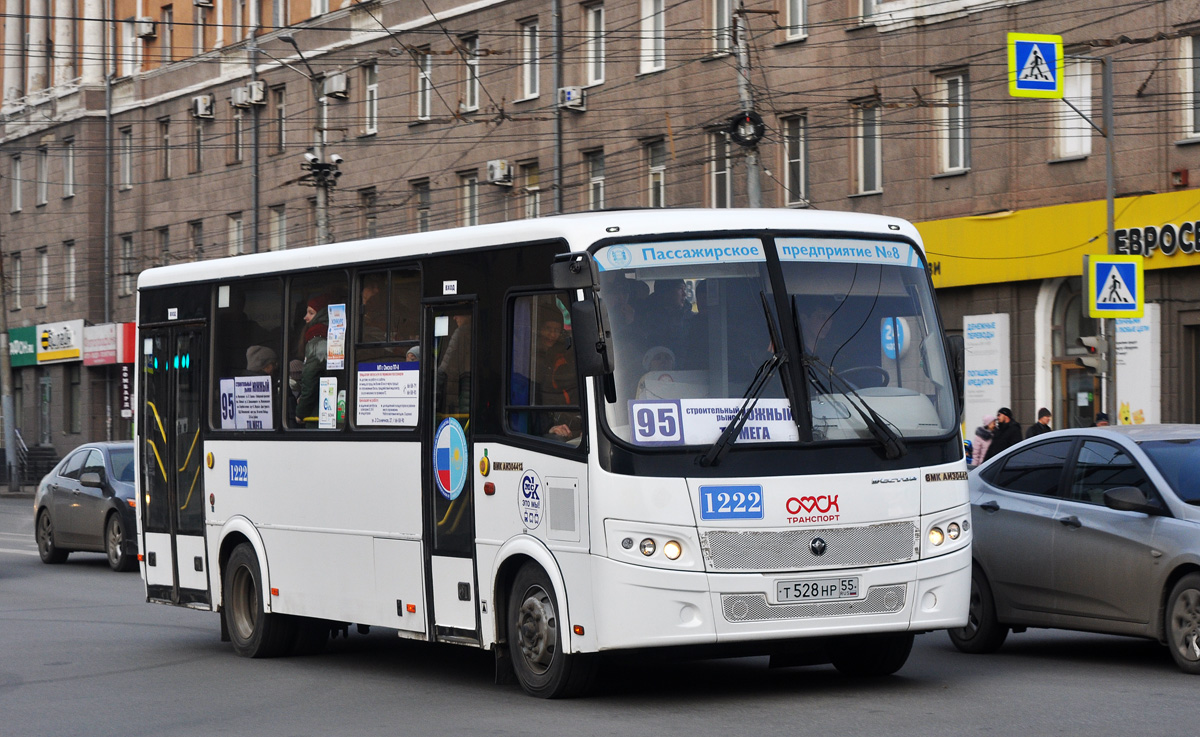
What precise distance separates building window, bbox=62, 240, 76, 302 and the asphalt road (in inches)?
1867

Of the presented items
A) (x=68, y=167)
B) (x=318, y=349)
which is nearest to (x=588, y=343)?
(x=318, y=349)

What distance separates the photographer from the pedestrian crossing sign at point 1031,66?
2256cm

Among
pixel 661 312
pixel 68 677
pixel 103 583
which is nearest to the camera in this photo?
pixel 661 312

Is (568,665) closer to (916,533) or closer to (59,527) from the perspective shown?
(916,533)

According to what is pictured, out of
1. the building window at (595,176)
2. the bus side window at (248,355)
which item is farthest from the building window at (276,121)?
the bus side window at (248,355)

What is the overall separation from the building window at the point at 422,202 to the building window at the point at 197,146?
12724 mm

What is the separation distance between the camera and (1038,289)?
2947cm

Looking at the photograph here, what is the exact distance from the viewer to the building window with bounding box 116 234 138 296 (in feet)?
190

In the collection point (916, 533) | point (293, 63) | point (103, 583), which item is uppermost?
point (293, 63)

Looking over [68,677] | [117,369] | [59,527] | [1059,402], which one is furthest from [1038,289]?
[117,369]

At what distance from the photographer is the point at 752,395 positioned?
9797mm

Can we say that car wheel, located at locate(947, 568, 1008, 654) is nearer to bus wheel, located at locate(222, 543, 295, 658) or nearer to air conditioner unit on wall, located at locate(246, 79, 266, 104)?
bus wheel, located at locate(222, 543, 295, 658)

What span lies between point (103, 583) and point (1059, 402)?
15.4m

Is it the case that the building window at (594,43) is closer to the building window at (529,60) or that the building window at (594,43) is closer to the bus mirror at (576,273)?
the building window at (529,60)
